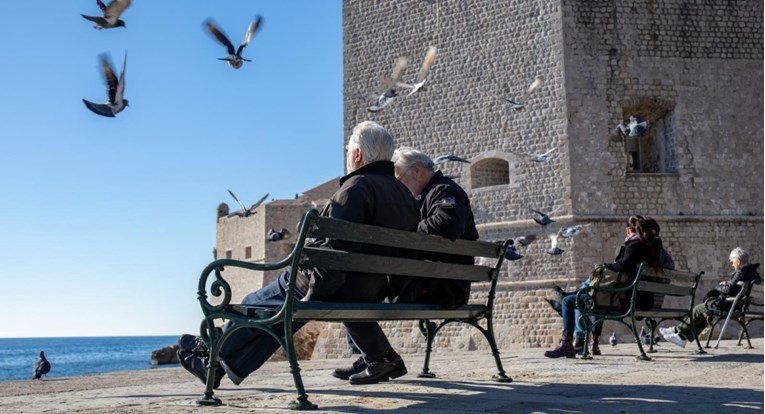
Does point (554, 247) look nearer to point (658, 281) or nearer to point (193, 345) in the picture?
point (658, 281)

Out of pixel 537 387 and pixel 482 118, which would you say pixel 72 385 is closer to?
pixel 537 387

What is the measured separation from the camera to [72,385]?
13.3 feet

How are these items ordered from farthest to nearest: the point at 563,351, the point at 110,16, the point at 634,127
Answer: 1. the point at 634,127
2. the point at 110,16
3. the point at 563,351

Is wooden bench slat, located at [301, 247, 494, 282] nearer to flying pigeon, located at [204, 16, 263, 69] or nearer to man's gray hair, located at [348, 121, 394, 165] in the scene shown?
man's gray hair, located at [348, 121, 394, 165]

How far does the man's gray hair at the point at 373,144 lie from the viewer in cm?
338

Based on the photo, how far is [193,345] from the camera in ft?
11.2

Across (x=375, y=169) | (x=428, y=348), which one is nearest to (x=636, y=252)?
(x=428, y=348)

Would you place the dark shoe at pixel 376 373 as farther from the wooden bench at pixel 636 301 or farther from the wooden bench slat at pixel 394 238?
the wooden bench at pixel 636 301

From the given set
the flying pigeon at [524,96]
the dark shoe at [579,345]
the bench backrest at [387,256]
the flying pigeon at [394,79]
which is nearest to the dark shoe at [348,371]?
the bench backrest at [387,256]

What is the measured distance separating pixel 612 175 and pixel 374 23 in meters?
4.91

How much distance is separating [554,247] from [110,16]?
299 inches

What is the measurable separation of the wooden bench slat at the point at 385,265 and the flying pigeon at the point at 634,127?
29.3 ft

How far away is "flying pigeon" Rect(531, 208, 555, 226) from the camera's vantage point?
1239cm

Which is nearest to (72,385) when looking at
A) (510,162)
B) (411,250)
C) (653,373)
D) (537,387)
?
(411,250)
